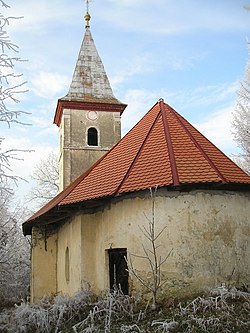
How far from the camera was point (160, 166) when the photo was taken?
43.7ft

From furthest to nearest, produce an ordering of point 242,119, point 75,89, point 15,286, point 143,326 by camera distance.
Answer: point 15,286 → point 75,89 → point 242,119 → point 143,326

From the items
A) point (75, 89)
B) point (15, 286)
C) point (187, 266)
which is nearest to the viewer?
point (187, 266)

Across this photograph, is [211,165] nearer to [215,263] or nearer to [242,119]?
[215,263]

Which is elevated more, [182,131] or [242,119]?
[242,119]

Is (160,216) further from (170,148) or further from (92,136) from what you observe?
(92,136)

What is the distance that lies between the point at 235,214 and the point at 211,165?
58.1 inches

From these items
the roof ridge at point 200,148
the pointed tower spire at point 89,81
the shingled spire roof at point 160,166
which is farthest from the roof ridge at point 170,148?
the pointed tower spire at point 89,81

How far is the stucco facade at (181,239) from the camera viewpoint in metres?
12.4

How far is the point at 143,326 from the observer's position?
392 inches

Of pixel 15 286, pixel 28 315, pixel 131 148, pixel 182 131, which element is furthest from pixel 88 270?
pixel 15 286

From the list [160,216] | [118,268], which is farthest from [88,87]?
[160,216]

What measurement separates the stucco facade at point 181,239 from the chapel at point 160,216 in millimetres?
26

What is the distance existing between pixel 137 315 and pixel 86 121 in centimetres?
1401

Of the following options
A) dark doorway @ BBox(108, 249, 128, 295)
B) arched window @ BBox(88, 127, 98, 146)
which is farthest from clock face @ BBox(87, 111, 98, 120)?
dark doorway @ BBox(108, 249, 128, 295)
